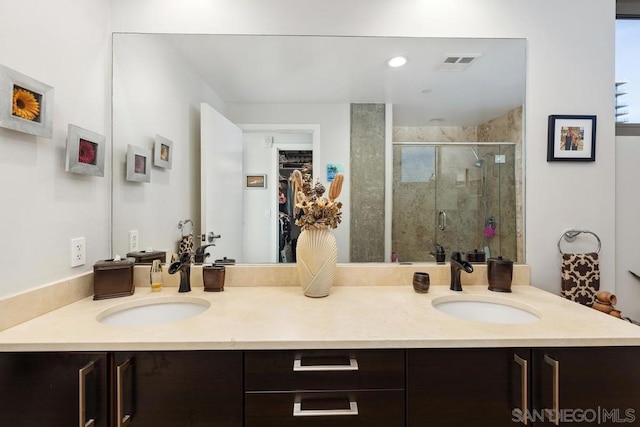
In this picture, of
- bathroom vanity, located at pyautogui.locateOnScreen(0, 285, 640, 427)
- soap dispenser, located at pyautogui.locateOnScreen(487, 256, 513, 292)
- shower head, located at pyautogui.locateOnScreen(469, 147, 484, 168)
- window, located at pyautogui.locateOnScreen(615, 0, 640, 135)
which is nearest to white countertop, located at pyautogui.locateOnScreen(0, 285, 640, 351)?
bathroom vanity, located at pyautogui.locateOnScreen(0, 285, 640, 427)

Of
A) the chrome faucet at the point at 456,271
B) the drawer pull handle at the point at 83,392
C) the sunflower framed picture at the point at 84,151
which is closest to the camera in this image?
the drawer pull handle at the point at 83,392

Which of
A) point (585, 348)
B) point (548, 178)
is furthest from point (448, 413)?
point (548, 178)

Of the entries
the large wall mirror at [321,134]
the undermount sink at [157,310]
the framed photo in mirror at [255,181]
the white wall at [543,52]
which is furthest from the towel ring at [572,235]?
the undermount sink at [157,310]

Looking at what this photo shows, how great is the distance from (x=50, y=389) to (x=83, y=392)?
131 mm

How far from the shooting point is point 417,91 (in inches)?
62.6

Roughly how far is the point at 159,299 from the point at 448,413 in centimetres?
123

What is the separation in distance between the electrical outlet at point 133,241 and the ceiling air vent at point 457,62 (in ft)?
6.14

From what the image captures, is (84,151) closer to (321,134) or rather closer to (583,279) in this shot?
(321,134)

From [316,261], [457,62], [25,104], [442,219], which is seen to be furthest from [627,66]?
[25,104]

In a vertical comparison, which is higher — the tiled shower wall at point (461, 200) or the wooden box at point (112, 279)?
the tiled shower wall at point (461, 200)

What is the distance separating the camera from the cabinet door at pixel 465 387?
2.93 feet

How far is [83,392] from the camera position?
84cm

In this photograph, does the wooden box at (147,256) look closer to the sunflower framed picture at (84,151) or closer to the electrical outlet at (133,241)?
the electrical outlet at (133,241)

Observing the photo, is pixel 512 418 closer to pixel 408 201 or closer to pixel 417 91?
pixel 408 201
